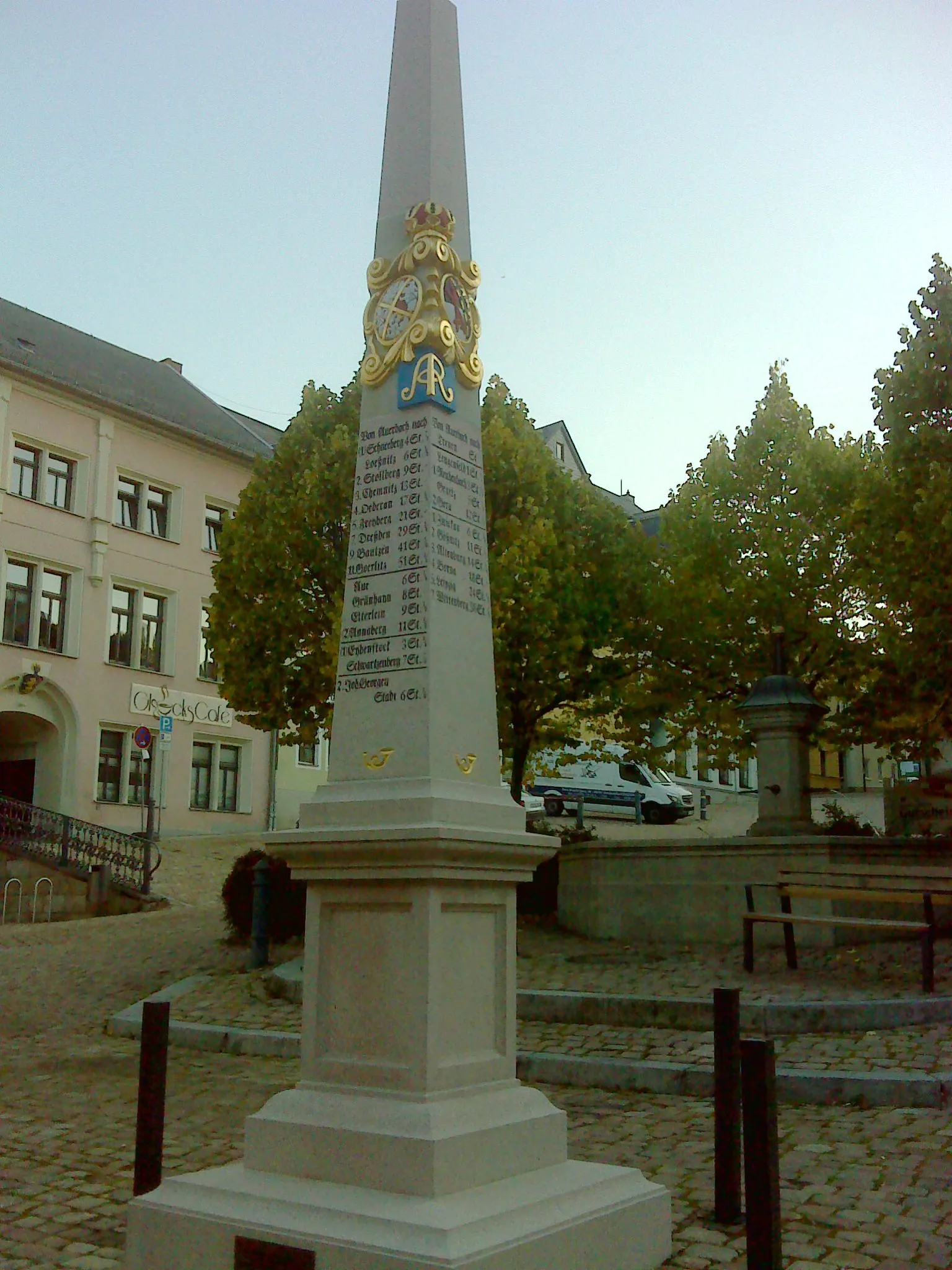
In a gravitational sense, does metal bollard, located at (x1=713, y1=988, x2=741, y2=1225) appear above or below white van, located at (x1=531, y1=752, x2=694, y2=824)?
below

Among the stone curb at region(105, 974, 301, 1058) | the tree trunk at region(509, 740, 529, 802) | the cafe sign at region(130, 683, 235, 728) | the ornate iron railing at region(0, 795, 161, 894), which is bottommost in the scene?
the stone curb at region(105, 974, 301, 1058)

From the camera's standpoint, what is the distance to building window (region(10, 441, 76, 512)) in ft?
102

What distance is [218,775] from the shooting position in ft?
115

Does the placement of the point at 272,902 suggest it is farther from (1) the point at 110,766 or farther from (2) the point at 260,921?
(1) the point at 110,766

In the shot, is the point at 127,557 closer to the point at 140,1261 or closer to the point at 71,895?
the point at 71,895

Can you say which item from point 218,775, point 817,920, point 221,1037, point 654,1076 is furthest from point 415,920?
point 218,775

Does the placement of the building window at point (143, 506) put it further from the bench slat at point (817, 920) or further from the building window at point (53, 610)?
the bench slat at point (817, 920)

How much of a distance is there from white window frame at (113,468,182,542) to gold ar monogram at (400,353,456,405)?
1129 inches

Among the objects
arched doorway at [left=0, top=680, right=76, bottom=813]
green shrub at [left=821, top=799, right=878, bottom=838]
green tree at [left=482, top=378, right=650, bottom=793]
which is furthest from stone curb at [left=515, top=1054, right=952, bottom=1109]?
arched doorway at [left=0, top=680, right=76, bottom=813]

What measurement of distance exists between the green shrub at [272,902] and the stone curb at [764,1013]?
187 inches

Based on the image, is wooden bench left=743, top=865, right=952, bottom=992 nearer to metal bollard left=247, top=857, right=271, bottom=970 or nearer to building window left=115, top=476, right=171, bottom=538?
metal bollard left=247, top=857, right=271, bottom=970

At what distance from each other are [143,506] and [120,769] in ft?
23.1

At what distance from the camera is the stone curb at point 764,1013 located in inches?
355

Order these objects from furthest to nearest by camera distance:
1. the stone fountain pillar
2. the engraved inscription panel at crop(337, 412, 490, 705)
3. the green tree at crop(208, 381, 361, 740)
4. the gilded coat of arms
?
the green tree at crop(208, 381, 361, 740) < the stone fountain pillar < the gilded coat of arms < the engraved inscription panel at crop(337, 412, 490, 705)
